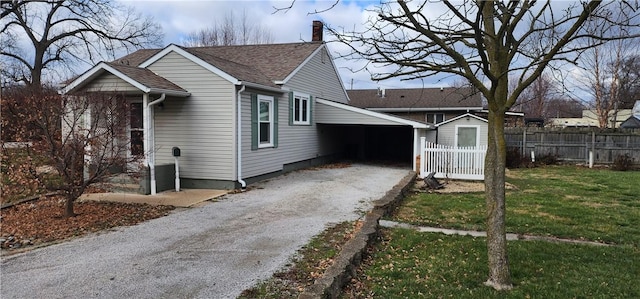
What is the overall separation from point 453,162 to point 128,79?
32.9 feet

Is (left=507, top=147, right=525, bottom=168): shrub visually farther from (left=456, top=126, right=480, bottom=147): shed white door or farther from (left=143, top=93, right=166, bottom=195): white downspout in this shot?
(left=143, top=93, right=166, bottom=195): white downspout

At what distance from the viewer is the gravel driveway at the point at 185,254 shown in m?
4.29

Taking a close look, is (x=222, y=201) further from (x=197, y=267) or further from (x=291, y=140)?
(x=291, y=140)

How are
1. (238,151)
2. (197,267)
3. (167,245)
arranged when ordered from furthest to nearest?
(238,151), (167,245), (197,267)

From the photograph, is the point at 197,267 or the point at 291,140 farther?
the point at 291,140

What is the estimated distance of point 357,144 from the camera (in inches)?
848

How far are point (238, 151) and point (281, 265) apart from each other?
6.26 m

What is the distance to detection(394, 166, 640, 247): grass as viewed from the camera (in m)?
6.83

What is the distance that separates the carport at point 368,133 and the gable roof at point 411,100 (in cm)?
479

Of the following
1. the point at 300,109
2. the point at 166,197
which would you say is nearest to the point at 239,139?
the point at 166,197

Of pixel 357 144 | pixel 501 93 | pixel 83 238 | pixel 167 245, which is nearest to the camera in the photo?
pixel 501 93

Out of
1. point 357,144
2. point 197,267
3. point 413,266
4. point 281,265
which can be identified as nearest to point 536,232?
point 413,266

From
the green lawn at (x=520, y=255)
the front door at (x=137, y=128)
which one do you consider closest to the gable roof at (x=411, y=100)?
the front door at (x=137, y=128)

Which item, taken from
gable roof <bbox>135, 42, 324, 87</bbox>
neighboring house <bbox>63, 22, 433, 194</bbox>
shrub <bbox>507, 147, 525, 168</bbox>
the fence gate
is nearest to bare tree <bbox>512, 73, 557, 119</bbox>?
shrub <bbox>507, 147, 525, 168</bbox>
